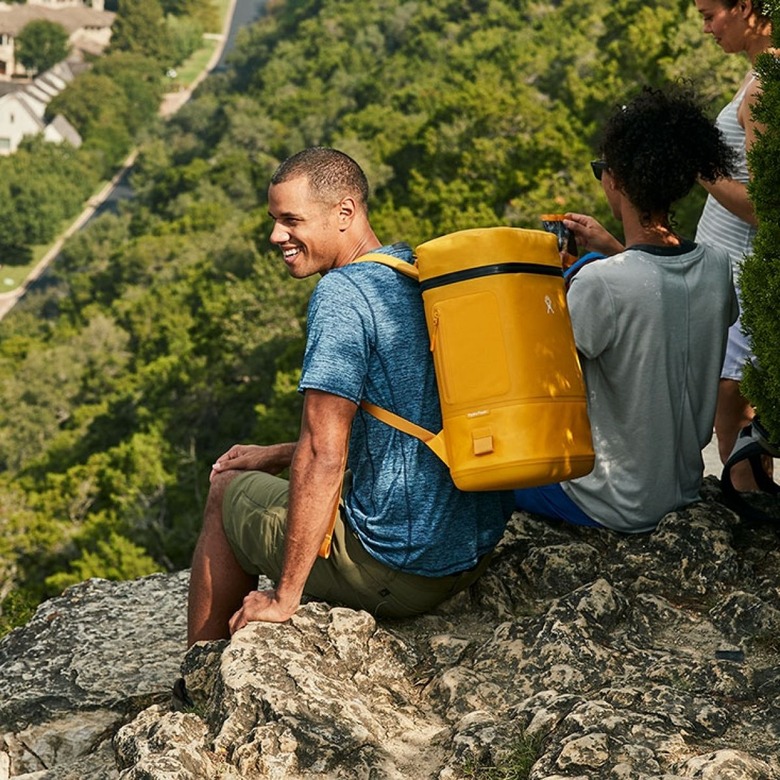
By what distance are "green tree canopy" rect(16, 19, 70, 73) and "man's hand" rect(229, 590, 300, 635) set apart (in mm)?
118297

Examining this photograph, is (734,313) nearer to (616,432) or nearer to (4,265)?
(616,432)

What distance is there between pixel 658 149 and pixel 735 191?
1.81 ft

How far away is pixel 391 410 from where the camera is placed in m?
4.32

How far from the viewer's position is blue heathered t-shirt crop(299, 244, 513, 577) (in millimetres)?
4246

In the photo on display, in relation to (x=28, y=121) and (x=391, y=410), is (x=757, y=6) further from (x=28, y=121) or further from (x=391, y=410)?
(x=28, y=121)

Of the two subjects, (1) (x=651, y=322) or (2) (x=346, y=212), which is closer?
(2) (x=346, y=212)

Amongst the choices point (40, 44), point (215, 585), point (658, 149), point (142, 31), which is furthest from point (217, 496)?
point (142, 31)

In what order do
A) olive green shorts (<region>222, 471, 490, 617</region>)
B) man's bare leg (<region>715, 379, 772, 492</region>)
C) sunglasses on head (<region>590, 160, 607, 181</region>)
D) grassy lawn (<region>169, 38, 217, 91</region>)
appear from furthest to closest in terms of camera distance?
grassy lawn (<region>169, 38, 217, 91</region>), man's bare leg (<region>715, 379, 772, 492</region>), sunglasses on head (<region>590, 160, 607, 181</region>), olive green shorts (<region>222, 471, 490, 617</region>)

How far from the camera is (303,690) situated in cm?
400

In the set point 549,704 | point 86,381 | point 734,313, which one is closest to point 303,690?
point 549,704

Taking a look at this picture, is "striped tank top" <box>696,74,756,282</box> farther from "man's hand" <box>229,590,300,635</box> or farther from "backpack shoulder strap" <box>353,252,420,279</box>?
"man's hand" <box>229,590,300,635</box>

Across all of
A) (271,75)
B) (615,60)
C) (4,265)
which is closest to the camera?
(615,60)

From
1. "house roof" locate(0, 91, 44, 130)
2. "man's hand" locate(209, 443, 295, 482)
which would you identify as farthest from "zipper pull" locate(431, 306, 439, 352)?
"house roof" locate(0, 91, 44, 130)

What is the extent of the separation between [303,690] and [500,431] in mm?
1008
